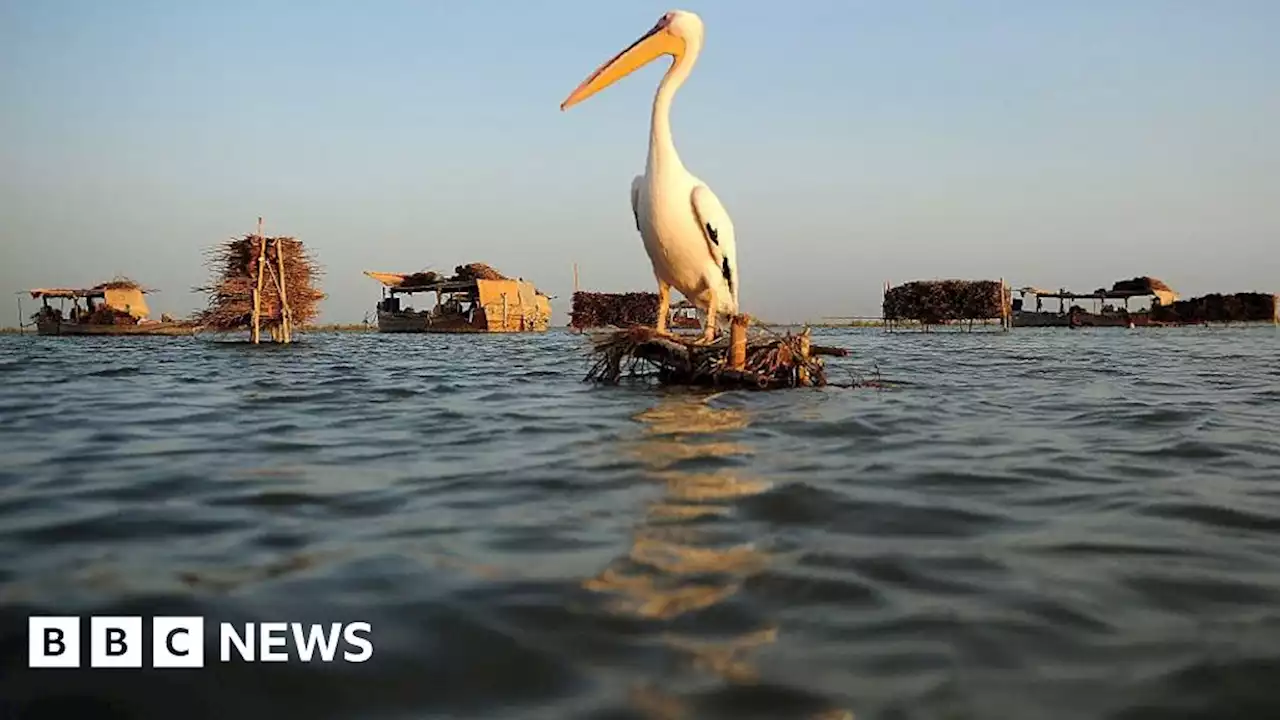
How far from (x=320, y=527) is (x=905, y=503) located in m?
2.03

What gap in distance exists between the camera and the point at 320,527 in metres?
2.88

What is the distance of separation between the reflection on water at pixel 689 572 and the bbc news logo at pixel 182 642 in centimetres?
63

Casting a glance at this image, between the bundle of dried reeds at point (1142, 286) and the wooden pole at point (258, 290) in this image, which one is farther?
the bundle of dried reeds at point (1142, 286)

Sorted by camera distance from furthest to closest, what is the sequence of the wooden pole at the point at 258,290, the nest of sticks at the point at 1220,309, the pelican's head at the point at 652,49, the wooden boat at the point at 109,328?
the nest of sticks at the point at 1220,309 < the wooden boat at the point at 109,328 < the wooden pole at the point at 258,290 < the pelican's head at the point at 652,49

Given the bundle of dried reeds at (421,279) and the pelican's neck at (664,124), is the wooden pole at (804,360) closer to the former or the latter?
the pelican's neck at (664,124)

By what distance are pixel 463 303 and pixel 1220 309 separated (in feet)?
144

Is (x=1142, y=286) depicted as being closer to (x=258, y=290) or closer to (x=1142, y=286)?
(x=1142, y=286)

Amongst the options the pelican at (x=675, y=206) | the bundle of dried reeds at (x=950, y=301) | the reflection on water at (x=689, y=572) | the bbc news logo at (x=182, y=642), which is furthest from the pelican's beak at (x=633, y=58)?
the bundle of dried reeds at (x=950, y=301)

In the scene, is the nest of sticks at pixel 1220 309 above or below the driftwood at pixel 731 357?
above

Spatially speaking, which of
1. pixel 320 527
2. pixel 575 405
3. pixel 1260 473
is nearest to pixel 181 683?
pixel 320 527

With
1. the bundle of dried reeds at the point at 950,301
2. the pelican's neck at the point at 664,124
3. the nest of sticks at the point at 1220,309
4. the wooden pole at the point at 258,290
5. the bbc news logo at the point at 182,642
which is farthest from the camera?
the nest of sticks at the point at 1220,309

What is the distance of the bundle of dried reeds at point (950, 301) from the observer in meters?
47.8

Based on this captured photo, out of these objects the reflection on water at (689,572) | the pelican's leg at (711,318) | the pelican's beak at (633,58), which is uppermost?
the pelican's beak at (633,58)

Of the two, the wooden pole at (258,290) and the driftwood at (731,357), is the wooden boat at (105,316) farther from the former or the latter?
→ the driftwood at (731,357)
